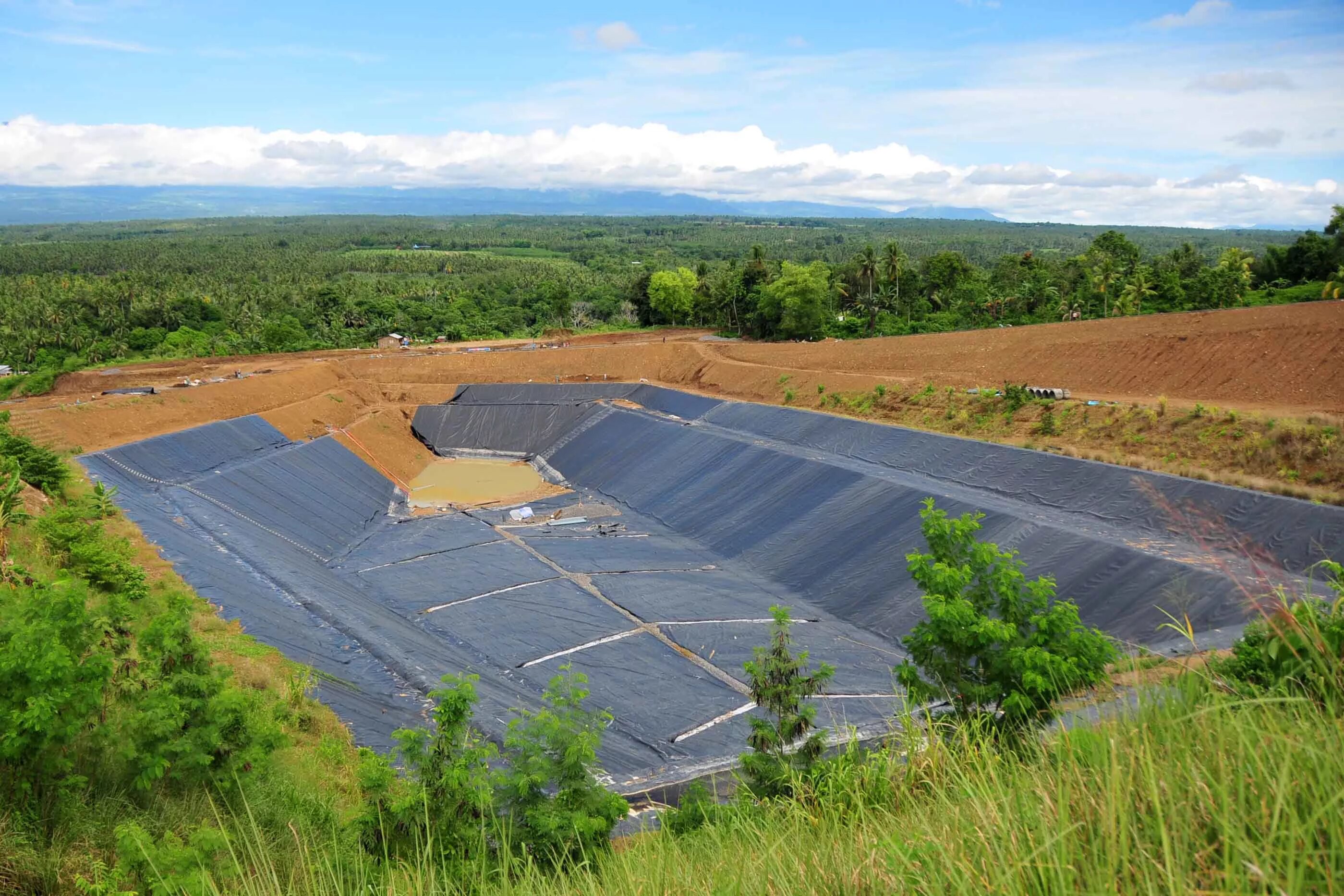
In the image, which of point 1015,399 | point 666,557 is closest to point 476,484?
point 666,557

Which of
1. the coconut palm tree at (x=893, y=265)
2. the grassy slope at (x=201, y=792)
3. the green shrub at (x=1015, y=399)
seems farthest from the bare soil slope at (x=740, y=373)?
the grassy slope at (x=201, y=792)

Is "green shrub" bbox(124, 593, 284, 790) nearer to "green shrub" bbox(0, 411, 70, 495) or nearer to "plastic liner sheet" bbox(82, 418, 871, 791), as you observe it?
"plastic liner sheet" bbox(82, 418, 871, 791)

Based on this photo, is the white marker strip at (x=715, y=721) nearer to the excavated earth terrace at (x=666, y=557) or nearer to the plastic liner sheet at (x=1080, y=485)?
the excavated earth terrace at (x=666, y=557)

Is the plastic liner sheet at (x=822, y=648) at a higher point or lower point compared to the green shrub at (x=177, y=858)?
lower

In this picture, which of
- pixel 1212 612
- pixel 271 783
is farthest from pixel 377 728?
pixel 1212 612

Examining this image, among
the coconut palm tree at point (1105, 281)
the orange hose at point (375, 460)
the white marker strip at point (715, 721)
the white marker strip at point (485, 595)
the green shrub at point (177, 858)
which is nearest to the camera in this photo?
the green shrub at point (177, 858)

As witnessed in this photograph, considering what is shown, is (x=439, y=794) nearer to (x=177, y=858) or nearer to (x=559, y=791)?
(x=559, y=791)

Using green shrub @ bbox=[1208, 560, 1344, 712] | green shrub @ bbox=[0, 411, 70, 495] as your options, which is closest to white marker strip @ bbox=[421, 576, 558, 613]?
green shrub @ bbox=[0, 411, 70, 495]
